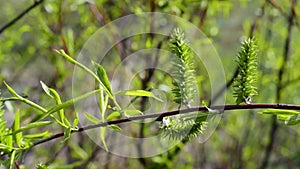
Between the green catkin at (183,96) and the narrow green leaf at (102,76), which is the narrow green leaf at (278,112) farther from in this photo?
the narrow green leaf at (102,76)

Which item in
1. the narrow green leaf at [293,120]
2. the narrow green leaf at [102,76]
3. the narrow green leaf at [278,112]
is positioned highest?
the narrow green leaf at [102,76]

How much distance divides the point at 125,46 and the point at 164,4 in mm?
422

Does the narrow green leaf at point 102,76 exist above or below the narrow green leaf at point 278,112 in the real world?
above

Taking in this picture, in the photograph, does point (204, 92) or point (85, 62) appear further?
point (204, 92)

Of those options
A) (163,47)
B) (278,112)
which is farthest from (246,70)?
(163,47)

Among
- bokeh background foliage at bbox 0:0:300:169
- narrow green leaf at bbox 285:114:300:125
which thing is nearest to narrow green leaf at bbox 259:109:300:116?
narrow green leaf at bbox 285:114:300:125


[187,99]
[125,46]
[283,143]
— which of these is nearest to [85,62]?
[125,46]

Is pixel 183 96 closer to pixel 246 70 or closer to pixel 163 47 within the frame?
pixel 246 70

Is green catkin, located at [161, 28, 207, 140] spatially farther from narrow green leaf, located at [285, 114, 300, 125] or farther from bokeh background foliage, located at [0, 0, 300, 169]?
bokeh background foliage, located at [0, 0, 300, 169]

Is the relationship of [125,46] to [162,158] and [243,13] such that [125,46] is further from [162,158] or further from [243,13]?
[243,13]

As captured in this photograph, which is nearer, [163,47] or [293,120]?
[293,120]

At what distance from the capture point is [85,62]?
1583mm

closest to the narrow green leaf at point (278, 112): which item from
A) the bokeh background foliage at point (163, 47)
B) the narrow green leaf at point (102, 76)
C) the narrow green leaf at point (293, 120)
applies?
the narrow green leaf at point (293, 120)

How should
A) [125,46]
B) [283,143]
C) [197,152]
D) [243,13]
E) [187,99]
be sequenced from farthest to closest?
1. [243,13]
2. [283,143]
3. [197,152]
4. [125,46]
5. [187,99]
